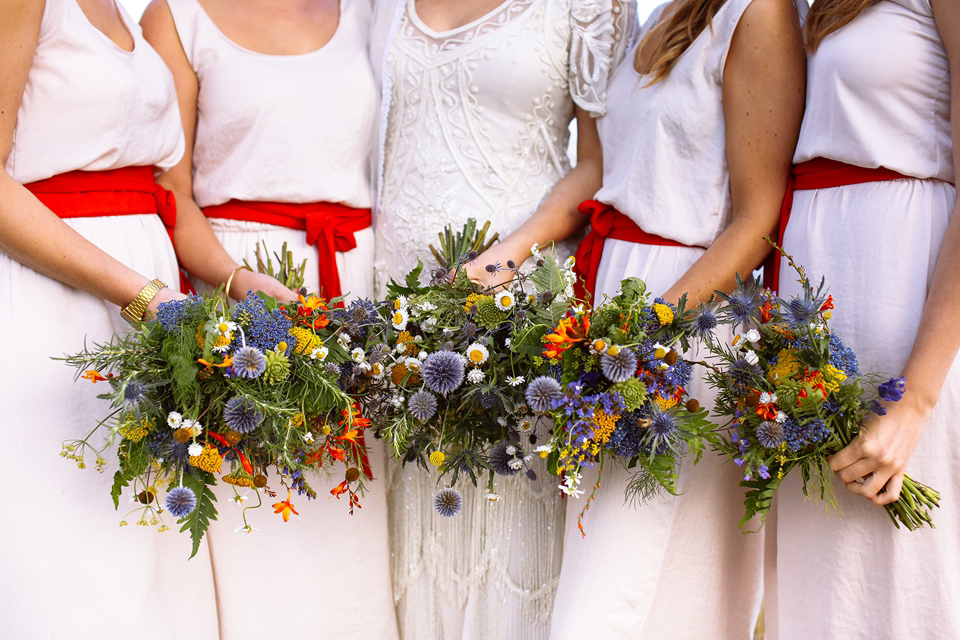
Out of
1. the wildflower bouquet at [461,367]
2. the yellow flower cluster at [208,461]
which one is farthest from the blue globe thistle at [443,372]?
the yellow flower cluster at [208,461]

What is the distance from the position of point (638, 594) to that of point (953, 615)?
679 mm

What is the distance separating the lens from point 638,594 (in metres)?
1.81

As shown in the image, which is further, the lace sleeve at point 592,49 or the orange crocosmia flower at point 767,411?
the lace sleeve at point 592,49

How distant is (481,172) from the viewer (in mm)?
2225

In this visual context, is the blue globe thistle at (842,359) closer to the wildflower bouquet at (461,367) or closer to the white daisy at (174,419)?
the wildflower bouquet at (461,367)

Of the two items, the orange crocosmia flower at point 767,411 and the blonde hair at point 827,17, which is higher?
the blonde hair at point 827,17

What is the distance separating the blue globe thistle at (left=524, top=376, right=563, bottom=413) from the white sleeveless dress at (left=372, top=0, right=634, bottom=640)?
2.24ft

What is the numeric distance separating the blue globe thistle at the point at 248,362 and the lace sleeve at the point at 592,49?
1271mm

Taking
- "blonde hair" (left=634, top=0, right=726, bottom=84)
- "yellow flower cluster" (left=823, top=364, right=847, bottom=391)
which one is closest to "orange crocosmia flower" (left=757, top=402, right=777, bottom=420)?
"yellow flower cluster" (left=823, top=364, right=847, bottom=391)

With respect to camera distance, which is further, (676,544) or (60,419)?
(676,544)

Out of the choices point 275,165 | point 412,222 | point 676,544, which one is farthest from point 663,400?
point 275,165

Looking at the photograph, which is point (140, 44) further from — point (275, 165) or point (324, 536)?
point (324, 536)

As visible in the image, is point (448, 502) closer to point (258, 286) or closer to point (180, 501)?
point (180, 501)

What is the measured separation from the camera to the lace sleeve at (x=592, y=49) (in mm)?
2152
